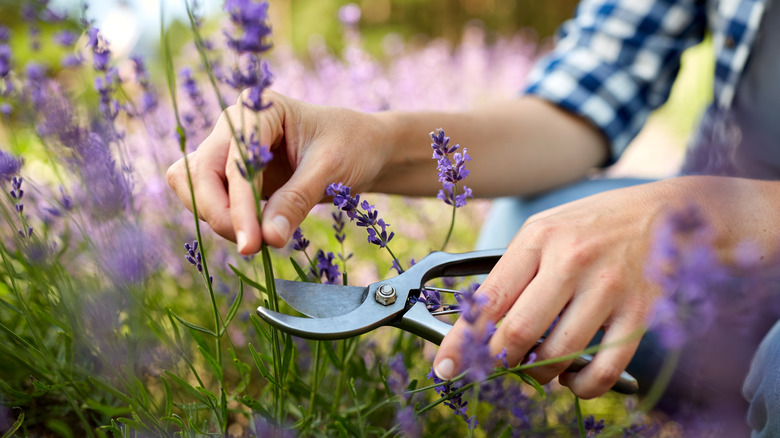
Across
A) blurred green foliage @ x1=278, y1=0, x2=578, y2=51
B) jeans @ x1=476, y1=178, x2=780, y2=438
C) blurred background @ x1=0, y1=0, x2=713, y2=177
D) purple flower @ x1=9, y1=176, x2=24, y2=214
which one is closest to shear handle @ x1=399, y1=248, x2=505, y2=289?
jeans @ x1=476, y1=178, x2=780, y2=438

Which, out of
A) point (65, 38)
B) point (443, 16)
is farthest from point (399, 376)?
point (443, 16)

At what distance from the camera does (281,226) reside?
0.88 metres

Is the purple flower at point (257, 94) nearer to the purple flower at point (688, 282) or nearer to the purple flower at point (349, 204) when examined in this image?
the purple flower at point (349, 204)

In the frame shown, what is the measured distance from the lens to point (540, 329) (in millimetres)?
952

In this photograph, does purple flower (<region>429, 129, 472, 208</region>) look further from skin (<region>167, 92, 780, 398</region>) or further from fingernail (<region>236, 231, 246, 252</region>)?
fingernail (<region>236, 231, 246, 252</region>)

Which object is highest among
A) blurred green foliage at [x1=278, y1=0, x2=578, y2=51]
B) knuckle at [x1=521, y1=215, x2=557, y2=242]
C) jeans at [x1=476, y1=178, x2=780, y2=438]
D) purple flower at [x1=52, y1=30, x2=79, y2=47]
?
blurred green foliage at [x1=278, y1=0, x2=578, y2=51]

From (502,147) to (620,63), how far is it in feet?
2.48

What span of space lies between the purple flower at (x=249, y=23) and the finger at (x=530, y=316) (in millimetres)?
590

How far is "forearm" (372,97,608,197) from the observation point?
1449 millimetres

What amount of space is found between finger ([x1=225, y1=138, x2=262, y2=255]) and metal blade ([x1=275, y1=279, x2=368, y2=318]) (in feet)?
0.55

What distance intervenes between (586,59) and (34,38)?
6.62 feet

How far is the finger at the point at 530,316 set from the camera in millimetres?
938

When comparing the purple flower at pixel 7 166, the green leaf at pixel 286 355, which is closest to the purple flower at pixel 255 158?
the green leaf at pixel 286 355

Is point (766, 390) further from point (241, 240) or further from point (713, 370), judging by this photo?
point (241, 240)
